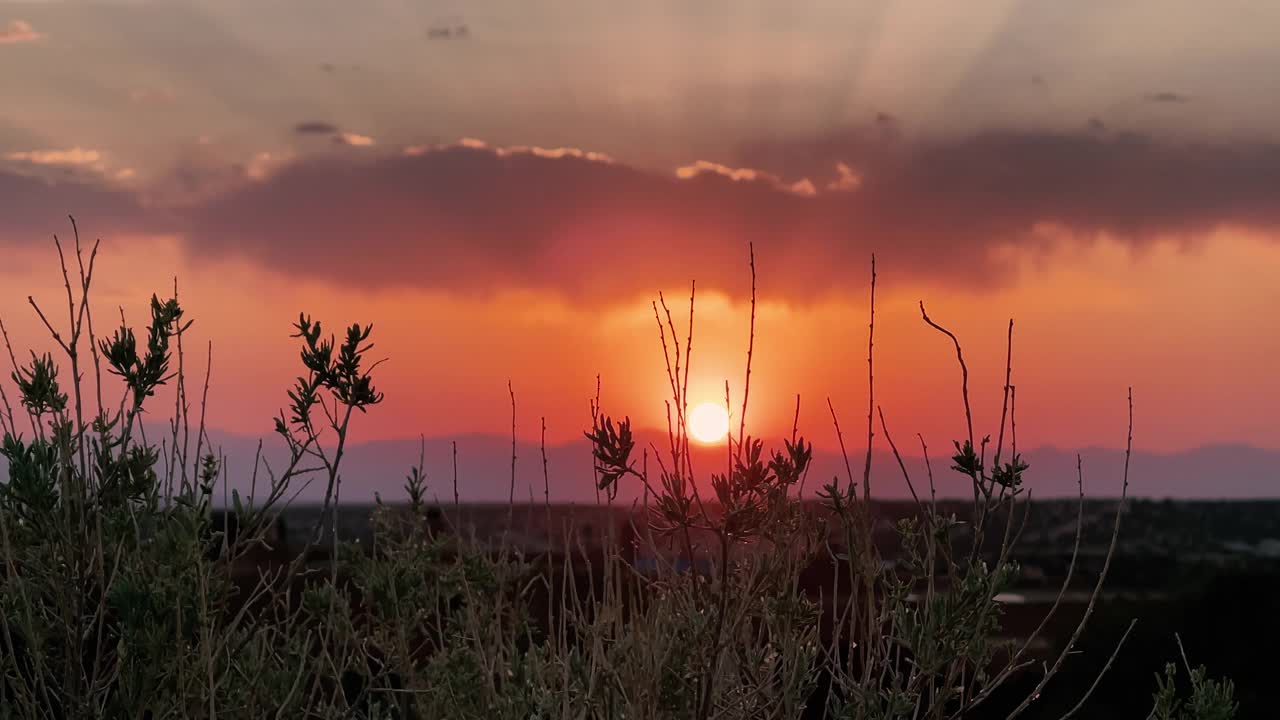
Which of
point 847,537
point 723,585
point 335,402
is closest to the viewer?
point 723,585

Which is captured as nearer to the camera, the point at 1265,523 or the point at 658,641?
the point at 658,641

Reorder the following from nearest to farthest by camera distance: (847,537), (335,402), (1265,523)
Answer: (847,537) → (335,402) → (1265,523)

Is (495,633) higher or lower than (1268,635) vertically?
higher

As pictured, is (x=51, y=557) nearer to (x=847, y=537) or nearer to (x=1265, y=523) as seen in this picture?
(x=847, y=537)

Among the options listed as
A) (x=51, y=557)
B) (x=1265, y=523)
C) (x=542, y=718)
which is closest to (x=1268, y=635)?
(x=542, y=718)

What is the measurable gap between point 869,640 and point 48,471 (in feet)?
11.0

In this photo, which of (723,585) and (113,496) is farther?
(113,496)

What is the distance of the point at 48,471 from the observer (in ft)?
17.2

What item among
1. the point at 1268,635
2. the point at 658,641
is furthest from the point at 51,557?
the point at 1268,635

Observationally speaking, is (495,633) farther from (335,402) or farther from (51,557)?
(51,557)

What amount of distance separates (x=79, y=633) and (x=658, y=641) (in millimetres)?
2455

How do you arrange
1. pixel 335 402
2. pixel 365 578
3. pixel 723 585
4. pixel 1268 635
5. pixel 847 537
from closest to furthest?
1. pixel 723 585
2. pixel 847 537
3. pixel 335 402
4. pixel 365 578
5. pixel 1268 635

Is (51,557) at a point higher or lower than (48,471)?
lower

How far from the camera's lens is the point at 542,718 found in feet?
15.6
